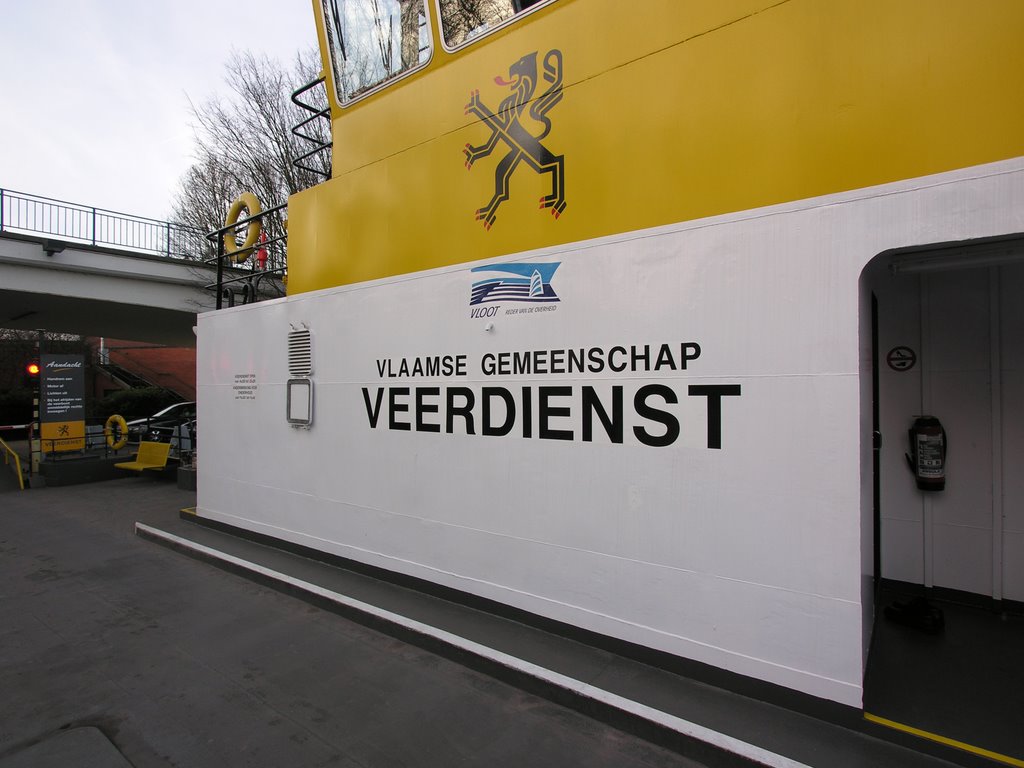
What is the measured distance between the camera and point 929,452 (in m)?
3.75

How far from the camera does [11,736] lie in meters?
2.99

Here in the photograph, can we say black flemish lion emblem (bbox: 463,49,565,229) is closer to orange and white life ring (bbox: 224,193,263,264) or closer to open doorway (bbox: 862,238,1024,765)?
open doorway (bbox: 862,238,1024,765)

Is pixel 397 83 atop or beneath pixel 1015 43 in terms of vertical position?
atop

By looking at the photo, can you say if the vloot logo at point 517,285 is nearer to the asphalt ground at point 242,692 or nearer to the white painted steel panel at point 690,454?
the white painted steel panel at point 690,454

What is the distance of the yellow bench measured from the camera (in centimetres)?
1087

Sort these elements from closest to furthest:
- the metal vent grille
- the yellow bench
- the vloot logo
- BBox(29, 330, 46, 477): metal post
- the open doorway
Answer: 1. the open doorway
2. the vloot logo
3. the metal vent grille
4. the yellow bench
5. BBox(29, 330, 46, 477): metal post

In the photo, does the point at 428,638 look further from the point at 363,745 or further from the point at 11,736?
the point at 11,736

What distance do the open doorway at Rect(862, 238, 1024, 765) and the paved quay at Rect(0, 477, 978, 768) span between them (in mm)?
1007

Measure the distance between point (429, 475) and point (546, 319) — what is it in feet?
5.32

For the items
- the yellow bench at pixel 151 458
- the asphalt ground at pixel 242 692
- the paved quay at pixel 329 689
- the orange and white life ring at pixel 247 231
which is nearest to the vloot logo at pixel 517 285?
the paved quay at pixel 329 689

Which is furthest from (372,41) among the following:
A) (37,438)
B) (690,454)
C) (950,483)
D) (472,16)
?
(37,438)

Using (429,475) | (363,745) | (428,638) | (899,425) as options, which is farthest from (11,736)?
(899,425)

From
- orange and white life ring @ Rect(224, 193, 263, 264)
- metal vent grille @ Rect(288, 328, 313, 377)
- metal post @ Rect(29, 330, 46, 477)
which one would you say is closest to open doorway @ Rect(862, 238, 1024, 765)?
metal vent grille @ Rect(288, 328, 313, 377)

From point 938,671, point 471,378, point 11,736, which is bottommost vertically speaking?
point 11,736
